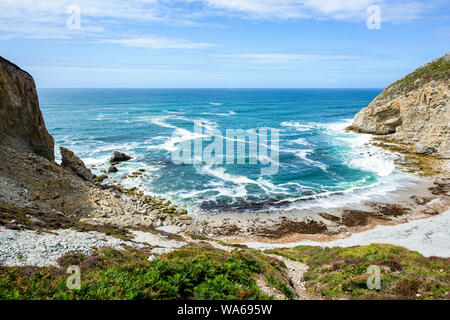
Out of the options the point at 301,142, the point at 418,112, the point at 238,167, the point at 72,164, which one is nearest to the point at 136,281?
the point at 72,164

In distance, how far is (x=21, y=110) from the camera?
28.5 m

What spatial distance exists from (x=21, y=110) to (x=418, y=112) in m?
68.7

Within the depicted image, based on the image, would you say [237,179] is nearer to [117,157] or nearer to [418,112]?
[117,157]

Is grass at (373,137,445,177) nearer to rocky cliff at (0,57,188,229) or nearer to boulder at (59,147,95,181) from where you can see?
rocky cliff at (0,57,188,229)

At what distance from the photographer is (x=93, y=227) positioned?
69.5ft

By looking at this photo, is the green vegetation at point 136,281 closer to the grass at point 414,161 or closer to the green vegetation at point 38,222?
the green vegetation at point 38,222

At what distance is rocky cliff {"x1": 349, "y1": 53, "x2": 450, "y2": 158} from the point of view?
4819 centimetres

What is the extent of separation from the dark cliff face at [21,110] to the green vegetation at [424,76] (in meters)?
73.2

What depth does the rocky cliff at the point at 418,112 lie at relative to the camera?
48.2 metres

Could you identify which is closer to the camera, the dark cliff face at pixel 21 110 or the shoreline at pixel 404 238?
the shoreline at pixel 404 238

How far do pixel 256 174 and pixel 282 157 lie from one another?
449 inches

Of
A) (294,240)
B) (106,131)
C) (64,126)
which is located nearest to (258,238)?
(294,240)

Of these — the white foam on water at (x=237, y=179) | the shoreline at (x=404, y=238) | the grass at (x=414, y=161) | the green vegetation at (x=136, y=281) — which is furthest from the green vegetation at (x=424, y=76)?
the green vegetation at (x=136, y=281)
